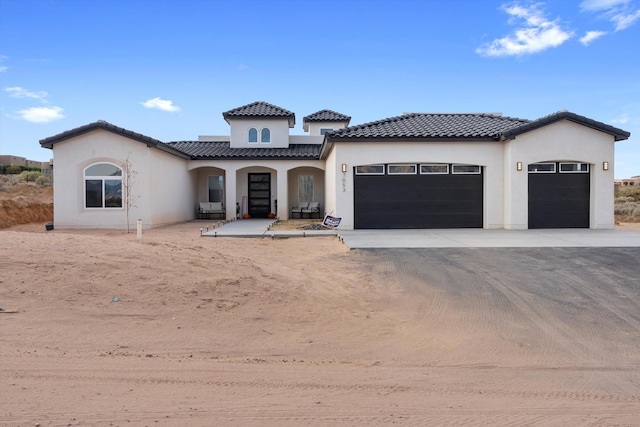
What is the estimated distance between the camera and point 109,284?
589 centimetres

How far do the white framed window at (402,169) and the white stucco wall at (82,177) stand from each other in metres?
9.24

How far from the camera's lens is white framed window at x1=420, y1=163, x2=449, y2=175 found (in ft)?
51.4

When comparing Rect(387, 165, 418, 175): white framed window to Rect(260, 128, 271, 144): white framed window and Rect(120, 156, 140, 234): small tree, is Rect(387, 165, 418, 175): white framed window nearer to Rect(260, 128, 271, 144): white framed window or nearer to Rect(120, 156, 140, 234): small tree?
Rect(120, 156, 140, 234): small tree

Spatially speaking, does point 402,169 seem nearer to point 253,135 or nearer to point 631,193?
point 253,135

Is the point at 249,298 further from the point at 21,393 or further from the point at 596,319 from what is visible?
the point at 596,319

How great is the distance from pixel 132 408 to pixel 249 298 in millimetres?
3070

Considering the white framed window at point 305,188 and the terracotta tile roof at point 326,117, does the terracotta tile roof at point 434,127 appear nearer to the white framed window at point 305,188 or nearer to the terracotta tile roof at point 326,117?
the white framed window at point 305,188

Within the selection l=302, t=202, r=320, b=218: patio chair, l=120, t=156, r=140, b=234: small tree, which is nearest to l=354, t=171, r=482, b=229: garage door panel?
l=302, t=202, r=320, b=218: patio chair

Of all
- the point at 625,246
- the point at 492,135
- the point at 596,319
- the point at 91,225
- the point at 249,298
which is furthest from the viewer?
the point at 91,225

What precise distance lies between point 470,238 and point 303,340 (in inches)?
357

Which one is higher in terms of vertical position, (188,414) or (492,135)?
(492,135)

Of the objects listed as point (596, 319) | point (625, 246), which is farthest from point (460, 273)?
point (625, 246)

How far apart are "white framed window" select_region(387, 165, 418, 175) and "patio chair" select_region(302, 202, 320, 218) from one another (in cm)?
708

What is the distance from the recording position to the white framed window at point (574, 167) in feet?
51.3
